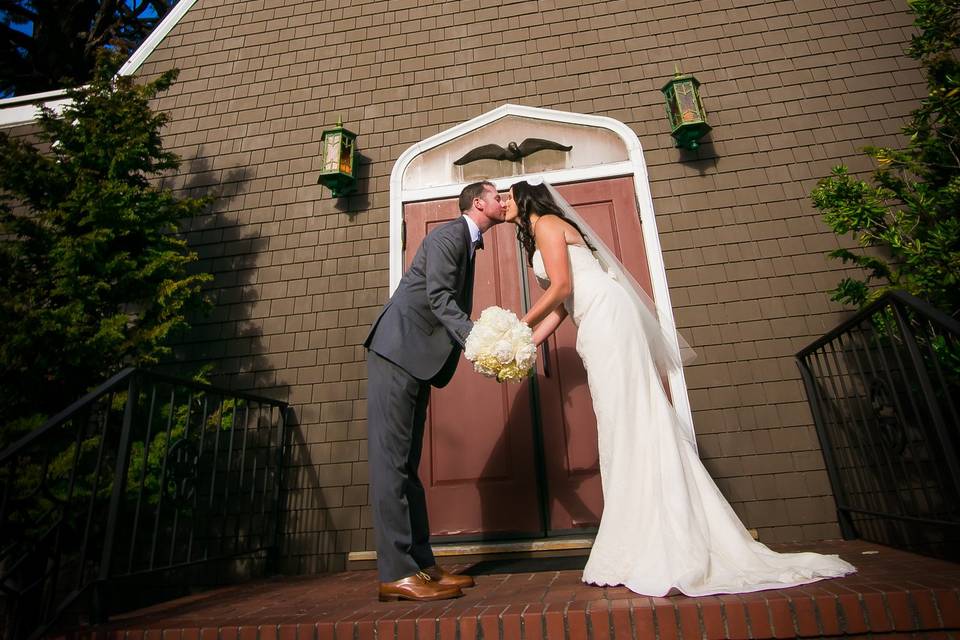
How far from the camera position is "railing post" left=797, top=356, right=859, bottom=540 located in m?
3.34

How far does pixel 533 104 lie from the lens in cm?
482

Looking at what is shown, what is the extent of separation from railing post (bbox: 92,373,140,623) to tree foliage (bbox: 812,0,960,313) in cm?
429

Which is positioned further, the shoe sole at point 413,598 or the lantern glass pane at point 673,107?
the lantern glass pane at point 673,107

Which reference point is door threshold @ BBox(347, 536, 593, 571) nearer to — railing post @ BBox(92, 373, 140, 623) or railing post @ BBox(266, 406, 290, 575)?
railing post @ BBox(266, 406, 290, 575)

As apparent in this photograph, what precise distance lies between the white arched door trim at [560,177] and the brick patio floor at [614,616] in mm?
2287

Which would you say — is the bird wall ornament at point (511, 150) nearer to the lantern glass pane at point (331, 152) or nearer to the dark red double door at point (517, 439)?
the dark red double door at point (517, 439)

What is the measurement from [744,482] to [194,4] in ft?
23.6

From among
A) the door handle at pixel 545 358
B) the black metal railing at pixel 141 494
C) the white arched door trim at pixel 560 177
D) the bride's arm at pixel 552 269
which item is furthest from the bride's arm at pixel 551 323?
the black metal railing at pixel 141 494

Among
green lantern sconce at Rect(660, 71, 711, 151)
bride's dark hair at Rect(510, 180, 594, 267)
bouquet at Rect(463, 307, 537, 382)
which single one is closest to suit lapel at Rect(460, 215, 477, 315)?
bouquet at Rect(463, 307, 537, 382)

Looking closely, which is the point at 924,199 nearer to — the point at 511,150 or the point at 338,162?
the point at 511,150

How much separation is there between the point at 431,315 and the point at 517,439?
5.40ft

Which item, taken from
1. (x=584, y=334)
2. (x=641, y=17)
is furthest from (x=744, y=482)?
(x=641, y=17)

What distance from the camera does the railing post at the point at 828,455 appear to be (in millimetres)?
3338

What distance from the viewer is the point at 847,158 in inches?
170
